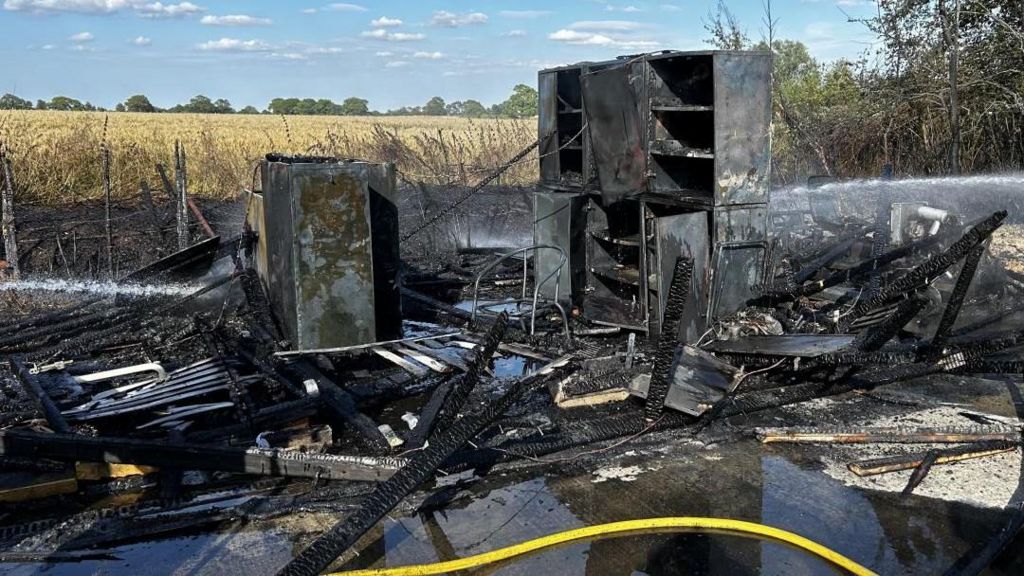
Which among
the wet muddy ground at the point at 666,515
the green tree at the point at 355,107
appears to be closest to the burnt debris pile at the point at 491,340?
the wet muddy ground at the point at 666,515

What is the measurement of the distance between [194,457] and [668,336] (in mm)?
3346

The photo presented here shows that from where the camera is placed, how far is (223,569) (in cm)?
442

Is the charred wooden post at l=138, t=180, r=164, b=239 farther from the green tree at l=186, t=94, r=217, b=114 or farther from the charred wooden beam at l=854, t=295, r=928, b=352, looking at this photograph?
the green tree at l=186, t=94, r=217, b=114

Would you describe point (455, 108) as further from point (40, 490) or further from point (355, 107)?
point (40, 490)

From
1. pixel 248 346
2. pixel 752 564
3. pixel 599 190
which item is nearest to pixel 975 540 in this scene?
pixel 752 564

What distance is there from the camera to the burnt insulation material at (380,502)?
135 inches

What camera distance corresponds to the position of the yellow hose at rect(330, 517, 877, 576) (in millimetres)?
4312

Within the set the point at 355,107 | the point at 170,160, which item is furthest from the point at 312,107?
the point at 170,160

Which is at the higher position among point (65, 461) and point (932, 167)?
point (932, 167)

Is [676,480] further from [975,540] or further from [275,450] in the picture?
[275,450]

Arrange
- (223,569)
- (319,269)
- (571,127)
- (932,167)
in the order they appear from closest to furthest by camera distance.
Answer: (223,569)
(319,269)
(571,127)
(932,167)

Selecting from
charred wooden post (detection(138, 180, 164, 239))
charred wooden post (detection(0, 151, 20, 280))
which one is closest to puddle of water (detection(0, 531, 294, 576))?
charred wooden post (detection(0, 151, 20, 280))

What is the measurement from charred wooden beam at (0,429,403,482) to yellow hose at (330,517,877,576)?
1116 millimetres

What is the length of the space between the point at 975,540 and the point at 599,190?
6136 millimetres
